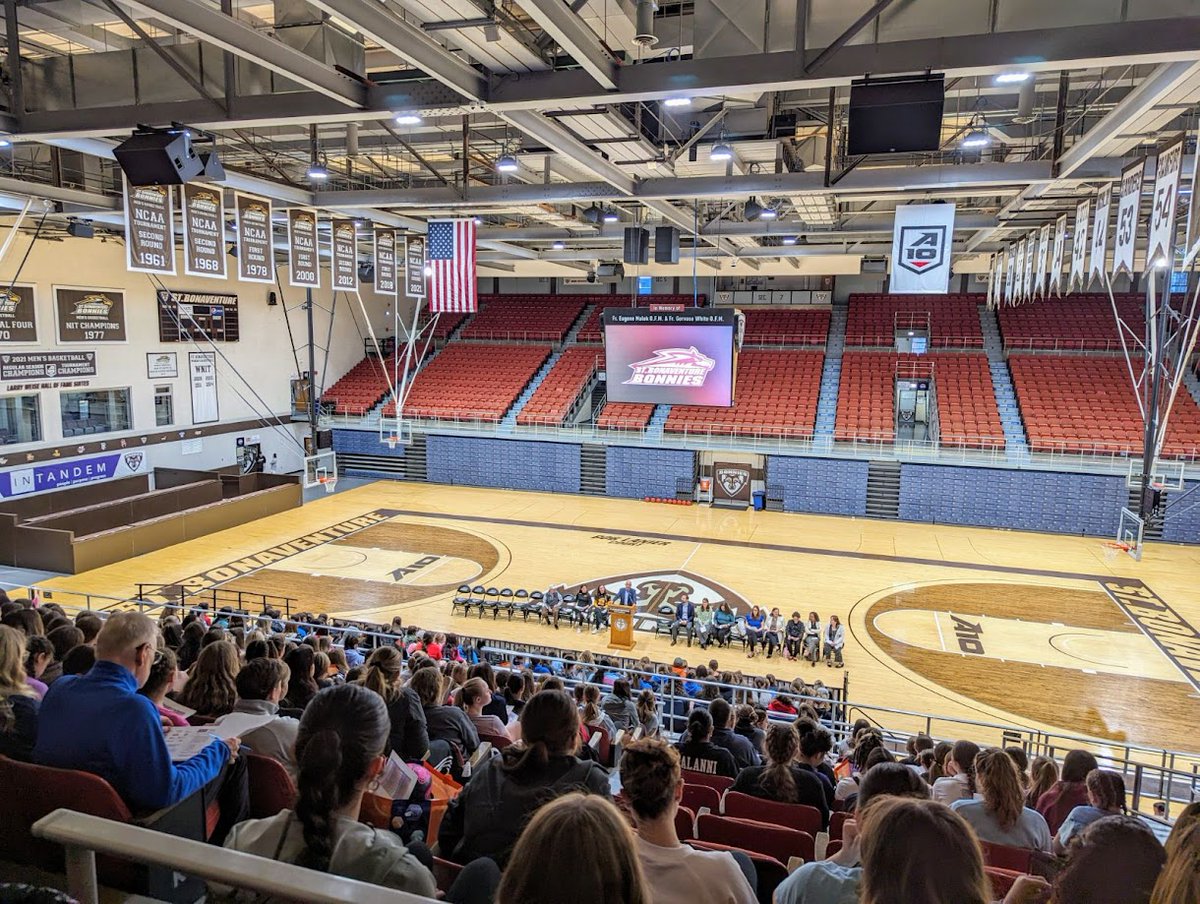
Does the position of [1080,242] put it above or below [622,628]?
above

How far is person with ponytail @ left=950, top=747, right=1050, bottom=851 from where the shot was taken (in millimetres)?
3818

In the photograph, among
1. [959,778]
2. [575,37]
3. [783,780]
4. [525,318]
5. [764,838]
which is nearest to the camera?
[764,838]

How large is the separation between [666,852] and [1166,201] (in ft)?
27.0

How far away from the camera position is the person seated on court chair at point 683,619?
13.0 meters

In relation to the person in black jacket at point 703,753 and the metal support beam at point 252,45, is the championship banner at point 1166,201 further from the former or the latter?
the metal support beam at point 252,45

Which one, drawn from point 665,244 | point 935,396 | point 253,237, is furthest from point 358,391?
point 935,396

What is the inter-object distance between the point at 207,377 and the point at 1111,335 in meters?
28.4

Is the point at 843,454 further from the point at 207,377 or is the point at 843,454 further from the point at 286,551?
the point at 207,377

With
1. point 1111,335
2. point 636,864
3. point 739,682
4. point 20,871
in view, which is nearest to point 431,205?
point 739,682

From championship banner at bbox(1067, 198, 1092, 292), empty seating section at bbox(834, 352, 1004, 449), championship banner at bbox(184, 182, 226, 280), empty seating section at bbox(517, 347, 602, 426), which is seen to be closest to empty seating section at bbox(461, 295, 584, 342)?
empty seating section at bbox(517, 347, 602, 426)

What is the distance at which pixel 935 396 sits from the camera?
2406 cm

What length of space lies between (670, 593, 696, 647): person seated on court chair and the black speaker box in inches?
373

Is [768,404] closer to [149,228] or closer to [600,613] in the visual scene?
[600,613]

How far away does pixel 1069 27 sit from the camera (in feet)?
17.7
